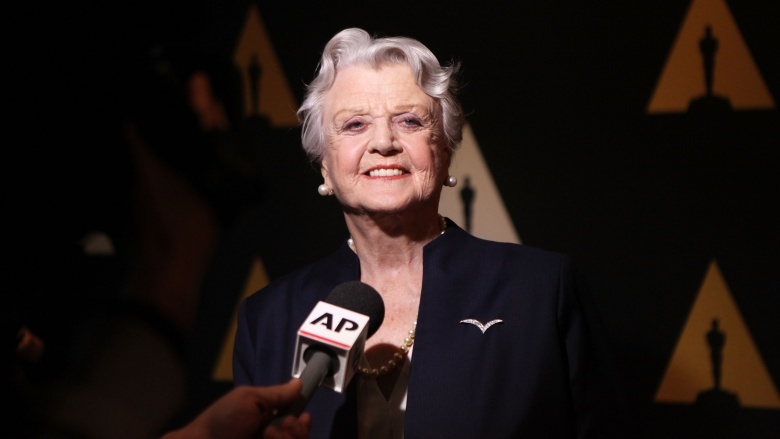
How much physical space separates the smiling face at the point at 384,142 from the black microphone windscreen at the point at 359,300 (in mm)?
385

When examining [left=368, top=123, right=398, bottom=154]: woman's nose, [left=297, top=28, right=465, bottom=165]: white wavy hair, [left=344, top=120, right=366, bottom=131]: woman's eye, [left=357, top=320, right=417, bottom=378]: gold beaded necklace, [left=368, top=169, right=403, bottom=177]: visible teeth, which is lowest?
[left=357, top=320, right=417, bottom=378]: gold beaded necklace

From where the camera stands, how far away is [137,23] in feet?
1.62

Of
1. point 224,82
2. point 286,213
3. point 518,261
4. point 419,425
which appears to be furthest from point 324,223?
point 224,82

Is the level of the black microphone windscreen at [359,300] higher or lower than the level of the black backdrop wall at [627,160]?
lower

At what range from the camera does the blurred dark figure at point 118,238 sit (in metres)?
0.48

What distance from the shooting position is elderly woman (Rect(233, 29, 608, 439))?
5.32 ft

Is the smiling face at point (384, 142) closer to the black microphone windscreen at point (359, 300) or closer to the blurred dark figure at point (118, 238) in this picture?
the black microphone windscreen at point (359, 300)

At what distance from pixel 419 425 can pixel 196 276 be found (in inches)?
44.8

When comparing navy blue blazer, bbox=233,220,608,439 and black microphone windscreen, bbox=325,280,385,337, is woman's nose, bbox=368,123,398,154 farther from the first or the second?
black microphone windscreen, bbox=325,280,385,337

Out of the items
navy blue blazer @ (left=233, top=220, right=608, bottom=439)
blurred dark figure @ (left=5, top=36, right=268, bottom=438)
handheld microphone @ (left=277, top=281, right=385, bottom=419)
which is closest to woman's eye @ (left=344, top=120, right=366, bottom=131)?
navy blue blazer @ (left=233, top=220, right=608, bottom=439)

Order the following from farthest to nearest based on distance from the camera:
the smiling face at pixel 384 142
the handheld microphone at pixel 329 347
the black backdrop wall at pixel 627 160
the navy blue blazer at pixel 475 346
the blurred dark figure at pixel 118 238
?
the black backdrop wall at pixel 627 160, the smiling face at pixel 384 142, the navy blue blazer at pixel 475 346, the handheld microphone at pixel 329 347, the blurred dark figure at pixel 118 238

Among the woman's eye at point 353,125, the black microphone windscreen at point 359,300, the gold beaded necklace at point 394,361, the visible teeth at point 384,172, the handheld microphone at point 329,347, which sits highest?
the woman's eye at point 353,125

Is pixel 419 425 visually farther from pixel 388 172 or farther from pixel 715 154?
pixel 715 154

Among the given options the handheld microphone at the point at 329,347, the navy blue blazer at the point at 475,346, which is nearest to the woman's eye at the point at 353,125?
the navy blue blazer at the point at 475,346
